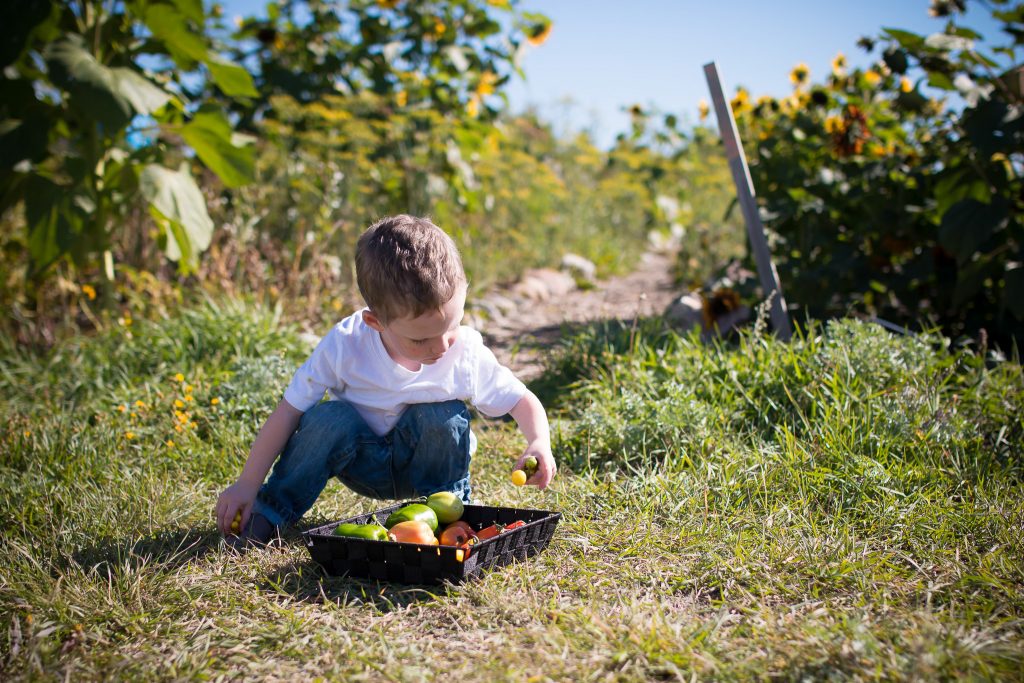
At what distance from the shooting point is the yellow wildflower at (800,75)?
526cm

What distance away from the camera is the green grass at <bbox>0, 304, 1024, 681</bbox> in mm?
1659

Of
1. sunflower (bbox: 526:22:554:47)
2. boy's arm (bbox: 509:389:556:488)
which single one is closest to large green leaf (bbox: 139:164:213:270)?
boy's arm (bbox: 509:389:556:488)

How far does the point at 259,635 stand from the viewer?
1770 mm

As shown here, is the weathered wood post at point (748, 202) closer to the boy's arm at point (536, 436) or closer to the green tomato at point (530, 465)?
the boy's arm at point (536, 436)

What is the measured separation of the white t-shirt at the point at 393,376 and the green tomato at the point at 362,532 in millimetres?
445

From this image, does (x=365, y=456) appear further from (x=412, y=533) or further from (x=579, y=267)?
(x=579, y=267)

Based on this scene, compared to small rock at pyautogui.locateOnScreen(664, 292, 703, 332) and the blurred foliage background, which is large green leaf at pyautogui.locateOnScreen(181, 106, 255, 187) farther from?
small rock at pyautogui.locateOnScreen(664, 292, 703, 332)

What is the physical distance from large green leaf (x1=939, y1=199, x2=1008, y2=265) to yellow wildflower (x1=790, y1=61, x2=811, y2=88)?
1.92m

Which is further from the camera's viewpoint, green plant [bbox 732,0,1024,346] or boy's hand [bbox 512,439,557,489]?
green plant [bbox 732,0,1024,346]

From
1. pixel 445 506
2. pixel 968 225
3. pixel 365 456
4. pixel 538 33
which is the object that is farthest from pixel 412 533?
pixel 538 33

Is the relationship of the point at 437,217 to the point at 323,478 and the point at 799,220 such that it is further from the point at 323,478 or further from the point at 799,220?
the point at 323,478

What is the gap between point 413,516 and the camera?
2.06m

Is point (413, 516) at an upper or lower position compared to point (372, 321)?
lower

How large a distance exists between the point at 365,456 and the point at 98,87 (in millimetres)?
2318
